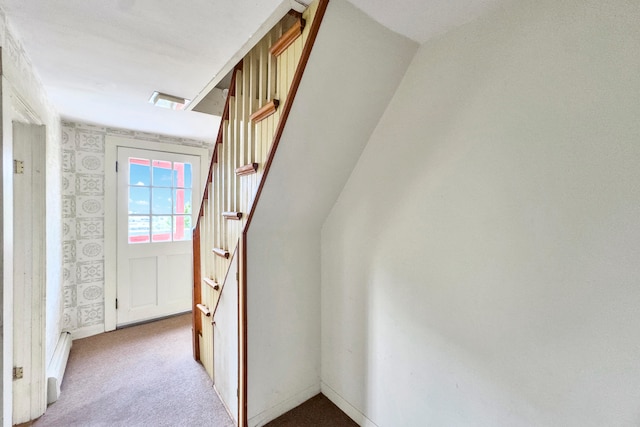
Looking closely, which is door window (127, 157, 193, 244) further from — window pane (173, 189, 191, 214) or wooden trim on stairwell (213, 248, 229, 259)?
wooden trim on stairwell (213, 248, 229, 259)

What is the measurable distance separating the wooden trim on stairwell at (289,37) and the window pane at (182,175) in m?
2.38

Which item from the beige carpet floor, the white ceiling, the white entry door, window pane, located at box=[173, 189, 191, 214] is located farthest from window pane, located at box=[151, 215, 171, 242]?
the white ceiling

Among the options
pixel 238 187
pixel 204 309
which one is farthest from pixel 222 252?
pixel 204 309

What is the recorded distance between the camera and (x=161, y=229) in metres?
3.12

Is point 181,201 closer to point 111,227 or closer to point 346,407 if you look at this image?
point 111,227

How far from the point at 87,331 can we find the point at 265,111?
118 inches

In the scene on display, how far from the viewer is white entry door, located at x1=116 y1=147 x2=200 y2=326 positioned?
114 inches

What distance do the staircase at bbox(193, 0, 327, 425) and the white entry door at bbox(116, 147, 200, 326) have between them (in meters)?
0.82

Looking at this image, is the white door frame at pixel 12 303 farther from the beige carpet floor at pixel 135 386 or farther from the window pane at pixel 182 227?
the window pane at pixel 182 227

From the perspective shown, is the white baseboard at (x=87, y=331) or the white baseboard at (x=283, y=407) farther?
the white baseboard at (x=87, y=331)

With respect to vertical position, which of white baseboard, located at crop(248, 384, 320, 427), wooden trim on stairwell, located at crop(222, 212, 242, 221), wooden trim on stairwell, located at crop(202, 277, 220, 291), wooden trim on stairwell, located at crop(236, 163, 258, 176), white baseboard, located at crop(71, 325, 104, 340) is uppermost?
wooden trim on stairwell, located at crop(236, 163, 258, 176)

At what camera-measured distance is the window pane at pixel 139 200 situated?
293cm

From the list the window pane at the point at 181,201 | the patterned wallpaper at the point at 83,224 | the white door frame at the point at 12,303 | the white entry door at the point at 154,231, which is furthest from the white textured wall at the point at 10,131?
the window pane at the point at 181,201

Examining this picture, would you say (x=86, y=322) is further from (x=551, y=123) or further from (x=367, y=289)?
(x=551, y=123)
